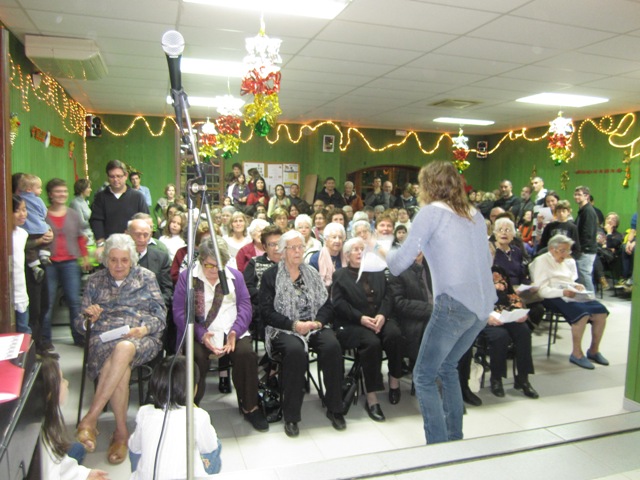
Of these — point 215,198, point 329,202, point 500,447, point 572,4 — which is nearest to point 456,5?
point 572,4

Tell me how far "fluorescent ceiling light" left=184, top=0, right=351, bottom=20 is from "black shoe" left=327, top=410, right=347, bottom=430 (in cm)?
271

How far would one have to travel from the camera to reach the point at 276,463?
2.52m

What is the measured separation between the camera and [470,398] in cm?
327

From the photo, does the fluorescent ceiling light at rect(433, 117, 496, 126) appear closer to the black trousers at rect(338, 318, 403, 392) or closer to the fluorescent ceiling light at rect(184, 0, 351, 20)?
the fluorescent ceiling light at rect(184, 0, 351, 20)

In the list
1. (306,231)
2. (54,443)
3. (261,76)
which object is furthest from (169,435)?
(306,231)

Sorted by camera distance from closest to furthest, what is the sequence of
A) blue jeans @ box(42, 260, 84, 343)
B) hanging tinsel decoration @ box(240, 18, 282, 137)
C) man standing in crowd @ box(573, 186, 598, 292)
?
1. hanging tinsel decoration @ box(240, 18, 282, 137)
2. blue jeans @ box(42, 260, 84, 343)
3. man standing in crowd @ box(573, 186, 598, 292)

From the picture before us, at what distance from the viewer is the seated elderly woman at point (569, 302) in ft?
13.2

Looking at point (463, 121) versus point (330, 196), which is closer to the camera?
point (330, 196)

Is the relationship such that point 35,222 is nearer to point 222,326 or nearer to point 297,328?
point 222,326

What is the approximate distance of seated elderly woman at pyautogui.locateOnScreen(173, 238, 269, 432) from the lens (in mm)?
2883

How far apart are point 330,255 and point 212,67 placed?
9.26 ft

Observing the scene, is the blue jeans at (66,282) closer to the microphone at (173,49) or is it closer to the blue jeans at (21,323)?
the blue jeans at (21,323)

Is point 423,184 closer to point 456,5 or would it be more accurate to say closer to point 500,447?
point 500,447

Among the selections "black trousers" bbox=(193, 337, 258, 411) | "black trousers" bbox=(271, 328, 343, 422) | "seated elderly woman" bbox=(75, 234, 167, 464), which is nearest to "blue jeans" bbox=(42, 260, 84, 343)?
"seated elderly woman" bbox=(75, 234, 167, 464)
